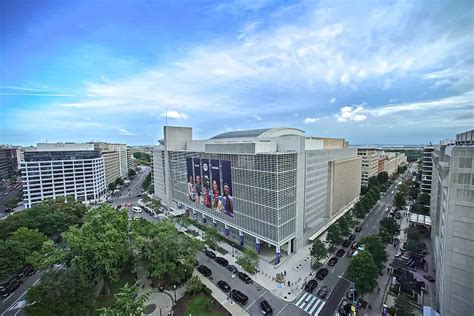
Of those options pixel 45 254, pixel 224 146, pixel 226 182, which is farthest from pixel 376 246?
pixel 45 254

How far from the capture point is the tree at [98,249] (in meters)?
29.1

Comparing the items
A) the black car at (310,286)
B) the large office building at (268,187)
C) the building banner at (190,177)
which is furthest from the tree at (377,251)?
the building banner at (190,177)

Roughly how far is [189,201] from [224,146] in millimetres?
26438

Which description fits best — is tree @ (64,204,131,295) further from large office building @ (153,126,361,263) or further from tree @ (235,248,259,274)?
large office building @ (153,126,361,263)

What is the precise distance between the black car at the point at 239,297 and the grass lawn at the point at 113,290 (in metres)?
17.8

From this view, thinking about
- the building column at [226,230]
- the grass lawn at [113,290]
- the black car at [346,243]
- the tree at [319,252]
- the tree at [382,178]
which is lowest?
the grass lawn at [113,290]

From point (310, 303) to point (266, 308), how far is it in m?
6.90

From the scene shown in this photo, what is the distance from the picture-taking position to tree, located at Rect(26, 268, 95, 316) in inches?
928

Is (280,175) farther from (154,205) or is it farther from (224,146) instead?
(154,205)

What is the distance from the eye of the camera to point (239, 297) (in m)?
32.0

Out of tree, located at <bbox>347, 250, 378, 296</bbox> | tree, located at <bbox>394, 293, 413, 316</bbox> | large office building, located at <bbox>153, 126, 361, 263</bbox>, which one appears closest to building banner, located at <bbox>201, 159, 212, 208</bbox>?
large office building, located at <bbox>153, 126, 361, 263</bbox>

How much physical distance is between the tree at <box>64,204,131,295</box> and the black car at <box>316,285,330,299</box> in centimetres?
3083

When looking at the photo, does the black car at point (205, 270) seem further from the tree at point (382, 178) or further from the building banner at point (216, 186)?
the tree at point (382, 178)

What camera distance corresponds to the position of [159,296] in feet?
108
